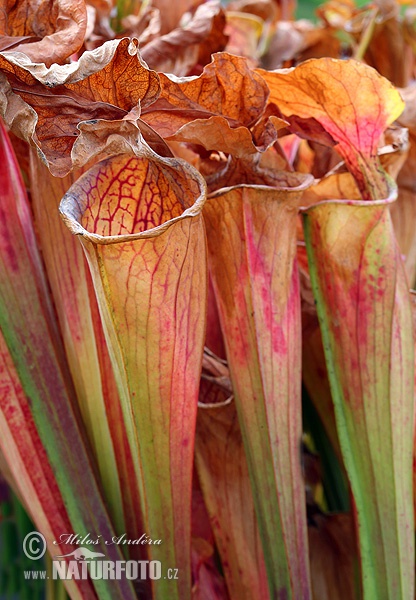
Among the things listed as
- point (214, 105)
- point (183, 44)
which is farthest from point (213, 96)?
point (183, 44)

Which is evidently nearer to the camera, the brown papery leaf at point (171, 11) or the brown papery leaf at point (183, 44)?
the brown papery leaf at point (183, 44)

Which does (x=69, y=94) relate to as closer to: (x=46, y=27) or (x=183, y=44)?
(x=46, y=27)

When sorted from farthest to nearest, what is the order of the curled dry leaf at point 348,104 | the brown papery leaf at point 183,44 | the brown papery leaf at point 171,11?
the brown papery leaf at point 171,11
the brown papery leaf at point 183,44
the curled dry leaf at point 348,104

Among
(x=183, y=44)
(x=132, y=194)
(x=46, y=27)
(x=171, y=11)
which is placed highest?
(x=171, y=11)

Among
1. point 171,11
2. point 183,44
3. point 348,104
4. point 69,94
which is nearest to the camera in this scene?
point 69,94

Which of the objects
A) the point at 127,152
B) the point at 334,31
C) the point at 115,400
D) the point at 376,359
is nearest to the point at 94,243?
the point at 127,152

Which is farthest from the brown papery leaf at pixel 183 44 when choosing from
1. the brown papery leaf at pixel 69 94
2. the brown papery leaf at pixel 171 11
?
the brown papery leaf at pixel 69 94

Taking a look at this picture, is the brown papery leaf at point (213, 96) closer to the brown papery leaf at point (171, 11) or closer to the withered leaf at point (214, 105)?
the withered leaf at point (214, 105)

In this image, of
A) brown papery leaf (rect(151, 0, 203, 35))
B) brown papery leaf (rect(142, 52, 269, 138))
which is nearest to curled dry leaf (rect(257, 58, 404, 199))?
brown papery leaf (rect(142, 52, 269, 138))
